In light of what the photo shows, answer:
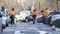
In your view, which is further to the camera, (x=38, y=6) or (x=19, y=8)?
(x=19, y=8)

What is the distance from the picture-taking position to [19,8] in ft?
191

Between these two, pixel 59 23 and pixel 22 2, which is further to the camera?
pixel 22 2

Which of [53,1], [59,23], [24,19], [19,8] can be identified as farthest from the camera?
[19,8]

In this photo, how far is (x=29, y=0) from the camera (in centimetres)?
6006

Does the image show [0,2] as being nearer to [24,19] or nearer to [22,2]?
[22,2]

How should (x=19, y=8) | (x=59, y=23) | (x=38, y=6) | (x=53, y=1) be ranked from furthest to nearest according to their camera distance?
(x=19, y=8), (x=38, y=6), (x=53, y=1), (x=59, y=23)

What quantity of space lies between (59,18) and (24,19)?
36.5 ft

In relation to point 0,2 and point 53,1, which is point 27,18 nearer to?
point 53,1

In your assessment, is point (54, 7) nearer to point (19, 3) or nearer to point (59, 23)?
point (19, 3)

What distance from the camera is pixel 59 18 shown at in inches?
878

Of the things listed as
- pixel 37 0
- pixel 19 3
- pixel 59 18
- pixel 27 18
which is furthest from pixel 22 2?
pixel 59 18

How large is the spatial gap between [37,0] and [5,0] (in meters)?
7.50

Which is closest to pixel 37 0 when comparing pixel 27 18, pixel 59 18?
pixel 27 18

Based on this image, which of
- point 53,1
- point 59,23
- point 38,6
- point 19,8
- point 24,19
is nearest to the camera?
point 59,23
